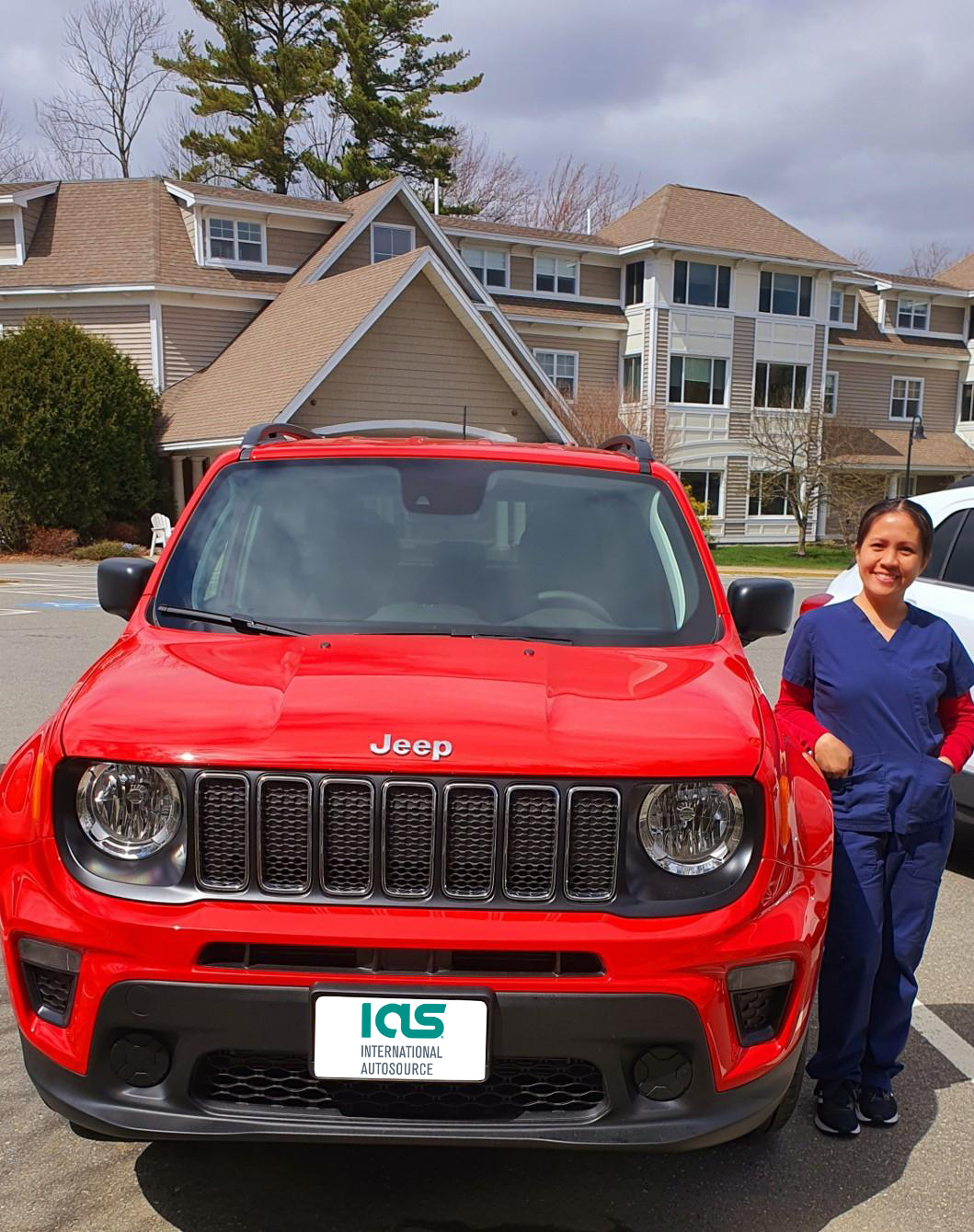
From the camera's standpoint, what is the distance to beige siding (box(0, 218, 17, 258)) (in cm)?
2988

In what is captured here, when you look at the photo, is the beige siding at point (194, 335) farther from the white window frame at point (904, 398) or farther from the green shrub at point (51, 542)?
the white window frame at point (904, 398)

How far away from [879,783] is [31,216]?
3241 centimetres

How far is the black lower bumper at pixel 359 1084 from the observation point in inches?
92.3

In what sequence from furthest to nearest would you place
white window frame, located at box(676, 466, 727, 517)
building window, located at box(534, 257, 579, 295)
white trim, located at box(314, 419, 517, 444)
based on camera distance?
white window frame, located at box(676, 466, 727, 517)
building window, located at box(534, 257, 579, 295)
white trim, located at box(314, 419, 517, 444)

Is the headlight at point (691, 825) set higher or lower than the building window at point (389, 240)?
lower

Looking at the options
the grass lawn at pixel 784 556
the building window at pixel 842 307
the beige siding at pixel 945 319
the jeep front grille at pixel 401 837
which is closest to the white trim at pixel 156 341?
the grass lawn at pixel 784 556

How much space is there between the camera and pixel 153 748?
246cm

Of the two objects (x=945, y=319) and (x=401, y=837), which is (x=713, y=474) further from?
(x=401, y=837)

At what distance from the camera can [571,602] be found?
11.5ft

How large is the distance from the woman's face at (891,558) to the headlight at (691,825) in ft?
3.40

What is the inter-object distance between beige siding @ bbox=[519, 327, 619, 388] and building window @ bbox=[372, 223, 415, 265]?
6.69 metres

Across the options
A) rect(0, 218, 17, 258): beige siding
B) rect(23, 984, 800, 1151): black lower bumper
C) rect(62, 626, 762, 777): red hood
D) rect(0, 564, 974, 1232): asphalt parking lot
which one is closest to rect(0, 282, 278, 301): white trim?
rect(0, 218, 17, 258): beige siding

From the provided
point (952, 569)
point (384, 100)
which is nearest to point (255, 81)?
point (384, 100)

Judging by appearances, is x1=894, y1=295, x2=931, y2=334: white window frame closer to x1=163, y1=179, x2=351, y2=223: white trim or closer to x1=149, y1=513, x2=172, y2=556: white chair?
x1=163, y1=179, x2=351, y2=223: white trim
